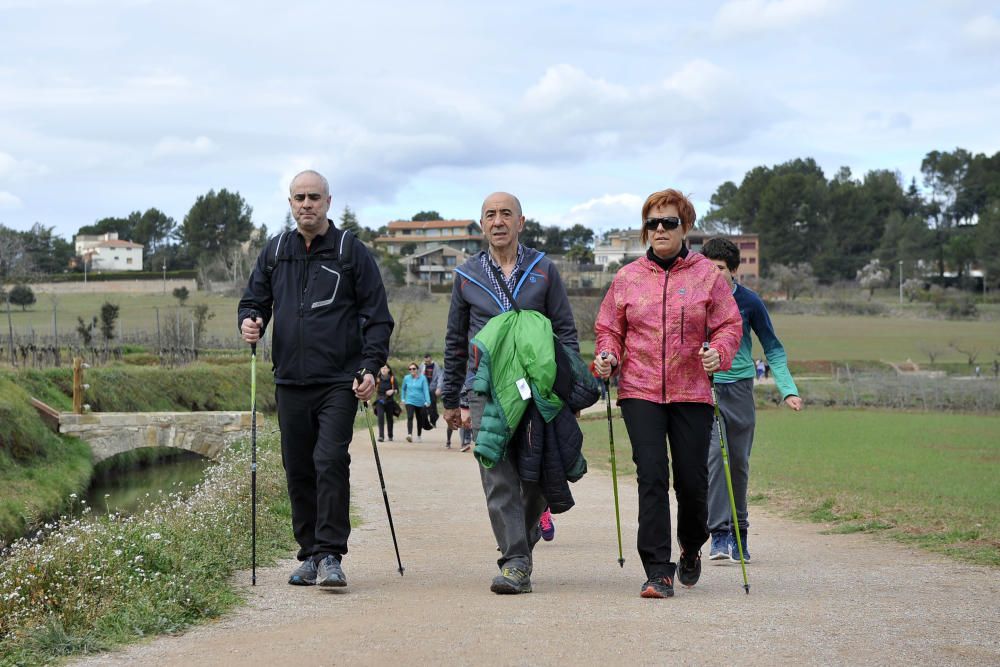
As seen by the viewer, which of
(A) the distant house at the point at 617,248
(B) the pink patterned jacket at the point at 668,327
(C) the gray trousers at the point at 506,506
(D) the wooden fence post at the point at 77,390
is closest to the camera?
(B) the pink patterned jacket at the point at 668,327

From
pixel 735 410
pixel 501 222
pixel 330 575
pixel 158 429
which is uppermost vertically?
pixel 501 222

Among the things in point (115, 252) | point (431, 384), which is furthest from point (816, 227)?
point (431, 384)

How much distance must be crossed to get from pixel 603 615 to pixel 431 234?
542ft

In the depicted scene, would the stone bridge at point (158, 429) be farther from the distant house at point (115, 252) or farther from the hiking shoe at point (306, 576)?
the distant house at point (115, 252)

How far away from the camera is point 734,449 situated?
8.48 meters

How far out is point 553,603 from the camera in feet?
20.9

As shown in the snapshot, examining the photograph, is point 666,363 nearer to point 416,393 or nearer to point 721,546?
point 721,546

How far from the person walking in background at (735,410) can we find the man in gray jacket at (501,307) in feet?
5.29

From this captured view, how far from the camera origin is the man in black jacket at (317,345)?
23.5ft

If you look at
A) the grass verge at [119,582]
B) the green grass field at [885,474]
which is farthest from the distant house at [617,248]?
the grass verge at [119,582]

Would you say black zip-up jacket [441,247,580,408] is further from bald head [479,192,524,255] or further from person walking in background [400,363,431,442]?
person walking in background [400,363,431,442]

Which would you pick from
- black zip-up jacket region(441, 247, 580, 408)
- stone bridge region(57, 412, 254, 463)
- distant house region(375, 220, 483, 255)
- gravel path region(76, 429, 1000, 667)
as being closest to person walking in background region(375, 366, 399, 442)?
stone bridge region(57, 412, 254, 463)

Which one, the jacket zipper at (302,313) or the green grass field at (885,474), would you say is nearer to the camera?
the jacket zipper at (302,313)

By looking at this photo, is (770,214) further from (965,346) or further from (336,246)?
(336,246)
